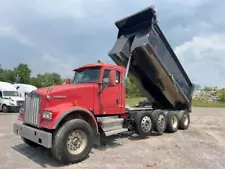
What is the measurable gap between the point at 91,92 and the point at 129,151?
1.97 metres

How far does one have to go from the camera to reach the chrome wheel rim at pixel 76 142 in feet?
20.9

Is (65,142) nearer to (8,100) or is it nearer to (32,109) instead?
(32,109)

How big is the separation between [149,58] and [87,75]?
2.55 m

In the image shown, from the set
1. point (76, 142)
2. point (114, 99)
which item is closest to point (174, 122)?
point (114, 99)

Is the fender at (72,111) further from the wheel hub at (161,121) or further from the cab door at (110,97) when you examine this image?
the wheel hub at (161,121)

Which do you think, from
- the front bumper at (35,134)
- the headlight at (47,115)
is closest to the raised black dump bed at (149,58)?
the headlight at (47,115)

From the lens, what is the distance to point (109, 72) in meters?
7.75

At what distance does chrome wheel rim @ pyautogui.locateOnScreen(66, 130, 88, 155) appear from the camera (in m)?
6.38

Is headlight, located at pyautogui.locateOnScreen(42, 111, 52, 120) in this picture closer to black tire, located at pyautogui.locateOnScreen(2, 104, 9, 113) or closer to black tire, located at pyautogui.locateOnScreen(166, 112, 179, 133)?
black tire, located at pyautogui.locateOnScreen(166, 112, 179, 133)

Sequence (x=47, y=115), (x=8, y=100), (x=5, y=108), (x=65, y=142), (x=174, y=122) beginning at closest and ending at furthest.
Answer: (x=65, y=142), (x=47, y=115), (x=174, y=122), (x=5, y=108), (x=8, y=100)

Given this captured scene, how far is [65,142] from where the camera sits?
6207 millimetres

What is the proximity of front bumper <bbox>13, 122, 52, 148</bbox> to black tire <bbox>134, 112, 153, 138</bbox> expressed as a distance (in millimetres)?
3609

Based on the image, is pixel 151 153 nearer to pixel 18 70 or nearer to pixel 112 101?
pixel 112 101

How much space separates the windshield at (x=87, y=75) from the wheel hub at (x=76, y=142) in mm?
1751
